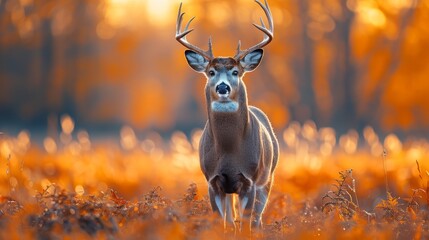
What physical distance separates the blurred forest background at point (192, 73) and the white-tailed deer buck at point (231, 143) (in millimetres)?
16124

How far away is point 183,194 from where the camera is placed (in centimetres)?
822

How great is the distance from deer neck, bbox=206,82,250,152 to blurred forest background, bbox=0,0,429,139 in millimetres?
16287

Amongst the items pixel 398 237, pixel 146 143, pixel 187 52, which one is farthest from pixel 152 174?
pixel 398 237

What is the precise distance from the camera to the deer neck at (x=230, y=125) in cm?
852

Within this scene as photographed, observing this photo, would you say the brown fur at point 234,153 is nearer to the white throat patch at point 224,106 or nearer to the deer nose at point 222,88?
the white throat patch at point 224,106

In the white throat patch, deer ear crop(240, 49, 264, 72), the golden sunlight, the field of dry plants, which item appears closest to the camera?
the field of dry plants

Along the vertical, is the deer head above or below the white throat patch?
above

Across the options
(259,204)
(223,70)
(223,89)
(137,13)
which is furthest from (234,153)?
(137,13)

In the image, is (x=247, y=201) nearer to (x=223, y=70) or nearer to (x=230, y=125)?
(x=230, y=125)

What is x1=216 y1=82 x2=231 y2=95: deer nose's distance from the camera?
8260mm

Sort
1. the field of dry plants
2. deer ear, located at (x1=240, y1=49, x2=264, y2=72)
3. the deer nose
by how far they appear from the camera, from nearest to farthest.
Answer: the field of dry plants < the deer nose < deer ear, located at (x1=240, y1=49, x2=264, y2=72)

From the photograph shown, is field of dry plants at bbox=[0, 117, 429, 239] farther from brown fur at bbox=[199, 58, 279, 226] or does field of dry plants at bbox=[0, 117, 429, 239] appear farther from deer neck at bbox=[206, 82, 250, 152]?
deer neck at bbox=[206, 82, 250, 152]

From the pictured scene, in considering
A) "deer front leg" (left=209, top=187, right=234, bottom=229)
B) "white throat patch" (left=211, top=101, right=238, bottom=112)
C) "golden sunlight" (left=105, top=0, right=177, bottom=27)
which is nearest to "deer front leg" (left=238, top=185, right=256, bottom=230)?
"deer front leg" (left=209, top=187, right=234, bottom=229)

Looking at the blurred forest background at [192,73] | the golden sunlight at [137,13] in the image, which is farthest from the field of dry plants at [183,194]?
the golden sunlight at [137,13]
